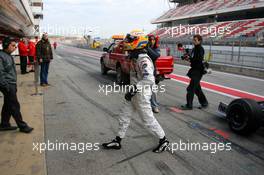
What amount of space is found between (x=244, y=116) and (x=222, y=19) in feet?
143

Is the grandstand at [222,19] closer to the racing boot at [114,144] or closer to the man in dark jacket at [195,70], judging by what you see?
the man in dark jacket at [195,70]

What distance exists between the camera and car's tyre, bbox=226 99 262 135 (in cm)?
445

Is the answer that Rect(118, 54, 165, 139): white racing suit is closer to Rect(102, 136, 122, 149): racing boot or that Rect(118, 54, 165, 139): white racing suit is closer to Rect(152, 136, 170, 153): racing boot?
Rect(152, 136, 170, 153): racing boot

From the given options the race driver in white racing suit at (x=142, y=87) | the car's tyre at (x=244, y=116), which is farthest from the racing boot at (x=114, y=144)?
the car's tyre at (x=244, y=116)

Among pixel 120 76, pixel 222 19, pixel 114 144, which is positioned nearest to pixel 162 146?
pixel 114 144

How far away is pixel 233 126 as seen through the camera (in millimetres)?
4906

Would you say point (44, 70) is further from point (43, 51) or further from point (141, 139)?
point (141, 139)

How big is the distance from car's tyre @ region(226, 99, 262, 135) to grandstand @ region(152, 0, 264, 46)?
21526 mm

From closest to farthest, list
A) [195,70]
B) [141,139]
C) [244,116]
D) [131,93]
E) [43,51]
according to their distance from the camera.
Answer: [131,93] < [141,139] < [244,116] < [195,70] < [43,51]

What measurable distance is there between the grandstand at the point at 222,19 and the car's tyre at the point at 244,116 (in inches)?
847

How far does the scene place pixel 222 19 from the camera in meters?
44.3

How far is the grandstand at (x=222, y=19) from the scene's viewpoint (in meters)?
33.3

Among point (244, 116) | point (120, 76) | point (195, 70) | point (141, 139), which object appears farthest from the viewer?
point (120, 76)

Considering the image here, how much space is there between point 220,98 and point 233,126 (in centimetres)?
316
